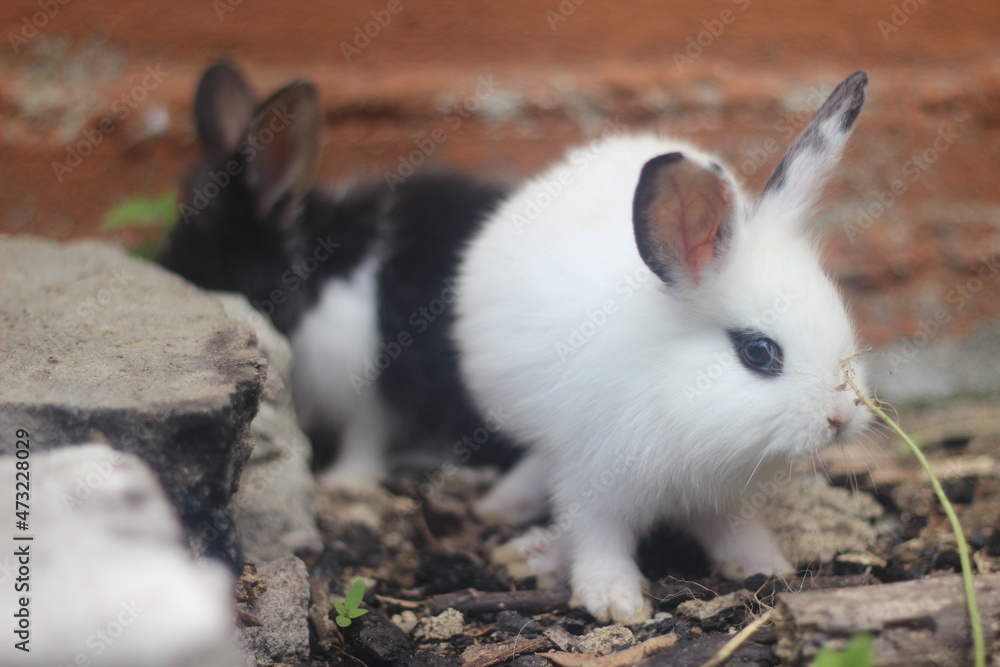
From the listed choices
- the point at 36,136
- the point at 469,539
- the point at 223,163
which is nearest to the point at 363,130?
the point at 223,163

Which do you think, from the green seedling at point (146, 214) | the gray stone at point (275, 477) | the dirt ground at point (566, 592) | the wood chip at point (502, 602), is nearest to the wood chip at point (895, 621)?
the dirt ground at point (566, 592)

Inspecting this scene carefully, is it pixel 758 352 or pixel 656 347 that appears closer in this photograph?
pixel 758 352

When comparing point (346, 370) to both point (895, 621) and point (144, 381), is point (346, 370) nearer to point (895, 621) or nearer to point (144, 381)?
point (144, 381)

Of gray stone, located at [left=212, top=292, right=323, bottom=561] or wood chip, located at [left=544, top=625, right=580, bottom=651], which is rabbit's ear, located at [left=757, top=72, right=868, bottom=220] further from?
gray stone, located at [left=212, top=292, right=323, bottom=561]

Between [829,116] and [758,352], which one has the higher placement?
Result: [829,116]

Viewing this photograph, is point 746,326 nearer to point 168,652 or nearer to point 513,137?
point 168,652

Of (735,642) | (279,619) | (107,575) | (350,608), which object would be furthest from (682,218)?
(107,575)

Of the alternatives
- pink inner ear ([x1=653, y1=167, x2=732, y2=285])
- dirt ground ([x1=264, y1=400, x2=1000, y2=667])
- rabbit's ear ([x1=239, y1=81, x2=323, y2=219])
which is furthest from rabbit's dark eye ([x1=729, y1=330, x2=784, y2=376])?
rabbit's ear ([x1=239, y1=81, x2=323, y2=219])
